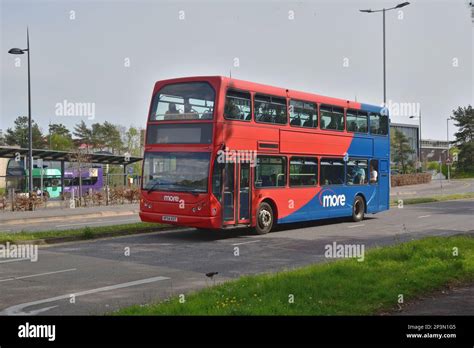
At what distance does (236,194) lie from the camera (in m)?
15.1

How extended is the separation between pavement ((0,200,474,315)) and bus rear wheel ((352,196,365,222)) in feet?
4.17

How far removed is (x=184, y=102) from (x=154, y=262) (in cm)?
510

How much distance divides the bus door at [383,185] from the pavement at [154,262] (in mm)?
3077

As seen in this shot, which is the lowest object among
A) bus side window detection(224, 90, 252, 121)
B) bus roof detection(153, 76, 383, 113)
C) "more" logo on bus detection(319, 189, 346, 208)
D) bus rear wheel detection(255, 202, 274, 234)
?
bus rear wheel detection(255, 202, 274, 234)

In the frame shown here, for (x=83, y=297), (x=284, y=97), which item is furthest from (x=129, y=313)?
(x=284, y=97)

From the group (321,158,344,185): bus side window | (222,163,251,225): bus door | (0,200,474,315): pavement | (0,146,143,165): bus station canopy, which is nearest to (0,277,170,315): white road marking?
(0,200,474,315): pavement

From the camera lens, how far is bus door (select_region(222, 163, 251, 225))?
14750mm

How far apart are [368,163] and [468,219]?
4603 mm

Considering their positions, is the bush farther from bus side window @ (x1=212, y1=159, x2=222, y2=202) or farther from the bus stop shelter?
bus side window @ (x1=212, y1=159, x2=222, y2=202)

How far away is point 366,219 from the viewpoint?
2217 centimetres

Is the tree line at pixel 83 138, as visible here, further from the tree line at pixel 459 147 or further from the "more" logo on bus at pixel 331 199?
the "more" logo on bus at pixel 331 199

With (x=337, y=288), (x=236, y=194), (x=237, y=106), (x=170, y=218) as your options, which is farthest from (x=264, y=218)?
(x=337, y=288)
